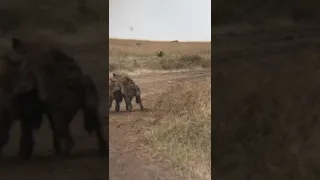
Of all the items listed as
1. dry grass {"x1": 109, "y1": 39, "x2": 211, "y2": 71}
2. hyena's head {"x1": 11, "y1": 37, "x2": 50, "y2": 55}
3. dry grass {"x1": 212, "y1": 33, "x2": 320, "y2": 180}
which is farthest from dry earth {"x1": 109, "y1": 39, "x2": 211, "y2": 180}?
hyena's head {"x1": 11, "y1": 37, "x2": 50, "y2": 55}

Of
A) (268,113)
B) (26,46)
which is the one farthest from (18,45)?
(268,113)

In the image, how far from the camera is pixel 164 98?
1.57m

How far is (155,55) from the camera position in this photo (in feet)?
5.17

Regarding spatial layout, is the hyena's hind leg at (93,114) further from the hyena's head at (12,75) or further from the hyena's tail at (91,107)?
the hyena's head at (12,75)


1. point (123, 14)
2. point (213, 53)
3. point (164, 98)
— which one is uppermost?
point (123, 14)

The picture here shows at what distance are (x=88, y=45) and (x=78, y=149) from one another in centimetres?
31

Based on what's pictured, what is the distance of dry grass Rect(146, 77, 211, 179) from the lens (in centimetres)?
157

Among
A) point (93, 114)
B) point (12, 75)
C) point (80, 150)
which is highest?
point (12, 75)

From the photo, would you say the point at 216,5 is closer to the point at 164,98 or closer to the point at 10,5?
the point at 164,98

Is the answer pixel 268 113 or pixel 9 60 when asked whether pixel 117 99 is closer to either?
pixel 9 60

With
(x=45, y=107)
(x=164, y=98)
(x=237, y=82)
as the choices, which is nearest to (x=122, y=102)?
(x=164, y=98)

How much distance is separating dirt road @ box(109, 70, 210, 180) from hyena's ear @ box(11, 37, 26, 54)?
0.32m

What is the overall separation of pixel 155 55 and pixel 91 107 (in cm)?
25

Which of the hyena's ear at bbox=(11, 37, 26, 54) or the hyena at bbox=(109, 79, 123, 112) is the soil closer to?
the hyena at bbox=(109, 79, 123, 112)
